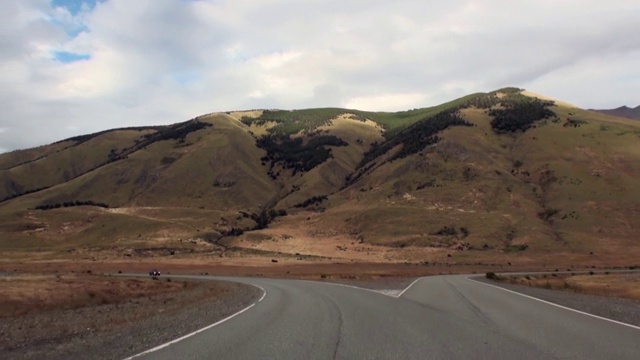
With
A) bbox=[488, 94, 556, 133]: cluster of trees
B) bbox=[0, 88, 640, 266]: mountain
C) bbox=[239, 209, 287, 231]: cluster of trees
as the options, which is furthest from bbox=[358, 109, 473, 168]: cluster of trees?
bbox=[239, 209, 287, 231]: cluster of trees

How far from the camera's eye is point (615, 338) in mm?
12102

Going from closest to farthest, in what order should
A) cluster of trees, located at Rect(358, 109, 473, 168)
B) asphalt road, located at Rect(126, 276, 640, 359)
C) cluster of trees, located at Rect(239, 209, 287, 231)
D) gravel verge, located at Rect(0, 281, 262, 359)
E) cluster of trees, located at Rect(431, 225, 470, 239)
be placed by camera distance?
asphalt road, located at Rect(126, 276, 640, 359), gravel verge, located at Rect(0, 281, 262, 359), cluster of trees, located at Rect(431, 225, 470, 239), cluster of trees, located at Rect(239, 209, 287, 231), cluster of trees, located at Rect(358, 109, 473, 168)

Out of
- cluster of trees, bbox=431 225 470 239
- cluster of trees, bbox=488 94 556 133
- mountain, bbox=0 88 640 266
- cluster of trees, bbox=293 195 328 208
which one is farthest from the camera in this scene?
cluster of trees, bbox=488 94 556 133

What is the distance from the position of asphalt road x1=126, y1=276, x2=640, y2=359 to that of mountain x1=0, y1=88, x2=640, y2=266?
69.2 meters

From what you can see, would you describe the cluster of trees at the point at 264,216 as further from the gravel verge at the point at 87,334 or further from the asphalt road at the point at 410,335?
the asphalt road at the point at 410,335

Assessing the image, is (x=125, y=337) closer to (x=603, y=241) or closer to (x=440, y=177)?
(x=603, y=241)

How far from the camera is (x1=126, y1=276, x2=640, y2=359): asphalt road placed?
10211 millimetres

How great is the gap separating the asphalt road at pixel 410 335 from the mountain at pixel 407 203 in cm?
6922

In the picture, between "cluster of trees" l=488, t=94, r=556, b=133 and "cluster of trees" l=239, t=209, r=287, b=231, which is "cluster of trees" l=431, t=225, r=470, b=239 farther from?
"cluster of trees" l=488, t=94, r=556, b=133

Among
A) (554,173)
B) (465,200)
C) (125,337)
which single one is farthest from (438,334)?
(554,173)

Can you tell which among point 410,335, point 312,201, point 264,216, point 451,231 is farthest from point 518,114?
point 410,335

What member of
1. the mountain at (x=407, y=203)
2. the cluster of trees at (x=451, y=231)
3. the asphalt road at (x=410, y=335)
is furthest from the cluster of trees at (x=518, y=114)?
the asphalt road at (x=410, y=335)

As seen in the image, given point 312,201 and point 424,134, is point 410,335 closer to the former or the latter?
point 312,201

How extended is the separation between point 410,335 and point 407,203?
112 metres
